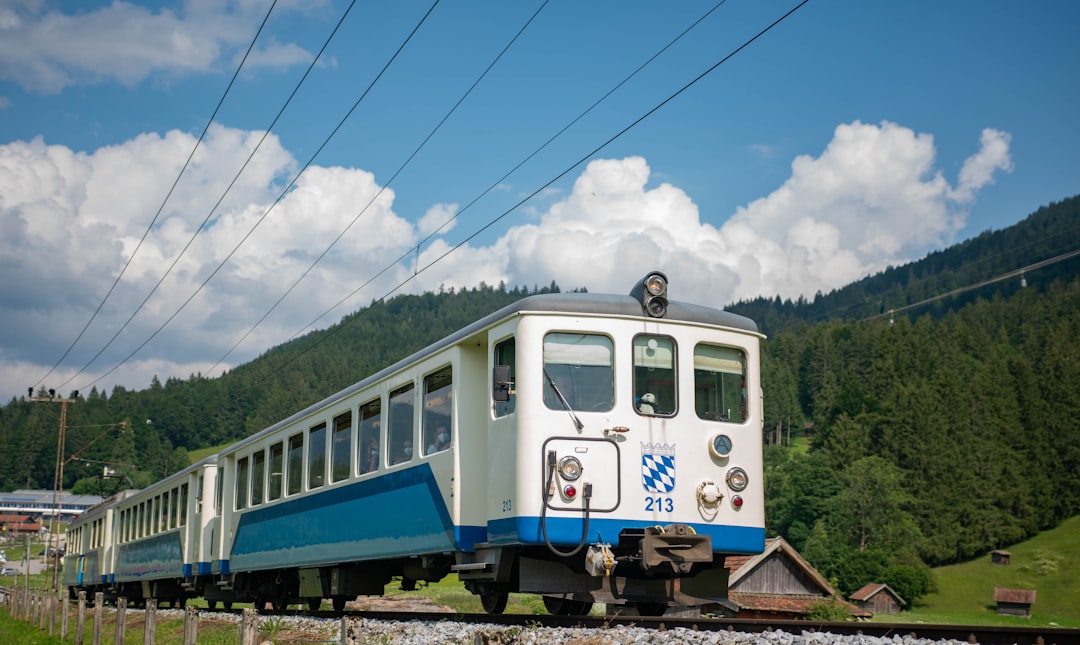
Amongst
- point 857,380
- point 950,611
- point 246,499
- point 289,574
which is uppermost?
point 857,380

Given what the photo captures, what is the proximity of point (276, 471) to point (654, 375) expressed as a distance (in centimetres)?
894

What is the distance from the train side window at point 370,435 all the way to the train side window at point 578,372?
3546 millimetres

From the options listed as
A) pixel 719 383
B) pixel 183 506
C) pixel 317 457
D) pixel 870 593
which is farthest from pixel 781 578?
pixel 719 383

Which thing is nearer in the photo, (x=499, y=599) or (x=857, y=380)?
(x=499, y=599)

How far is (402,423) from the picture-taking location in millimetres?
12930

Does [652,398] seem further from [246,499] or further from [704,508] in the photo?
[246,499]

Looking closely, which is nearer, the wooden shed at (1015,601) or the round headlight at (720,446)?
the round headlight at (720,446)

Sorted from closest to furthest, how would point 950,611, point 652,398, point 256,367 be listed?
point 652,398 < point 950,611 < point 256,367

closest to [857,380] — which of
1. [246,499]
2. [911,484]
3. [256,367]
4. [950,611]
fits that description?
[911,484]

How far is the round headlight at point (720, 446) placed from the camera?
434 inches

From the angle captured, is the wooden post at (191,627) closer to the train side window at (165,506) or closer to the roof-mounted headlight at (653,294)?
the roof-mounted headlight at (653,294)

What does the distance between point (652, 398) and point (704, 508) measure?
3.88 feet

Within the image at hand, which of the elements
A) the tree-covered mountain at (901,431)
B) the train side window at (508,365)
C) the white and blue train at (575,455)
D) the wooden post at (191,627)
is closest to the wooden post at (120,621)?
the white and blue train at (575,455)

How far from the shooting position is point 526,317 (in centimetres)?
1080
